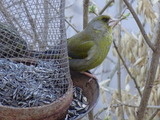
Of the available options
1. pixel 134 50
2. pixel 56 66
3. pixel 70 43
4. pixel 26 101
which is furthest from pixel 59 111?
pixel 134 50

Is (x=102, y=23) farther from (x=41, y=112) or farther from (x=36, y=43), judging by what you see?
(x=41, y=112)

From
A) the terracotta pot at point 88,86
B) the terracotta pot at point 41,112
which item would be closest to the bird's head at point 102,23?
the terracotta pot at point 88,86

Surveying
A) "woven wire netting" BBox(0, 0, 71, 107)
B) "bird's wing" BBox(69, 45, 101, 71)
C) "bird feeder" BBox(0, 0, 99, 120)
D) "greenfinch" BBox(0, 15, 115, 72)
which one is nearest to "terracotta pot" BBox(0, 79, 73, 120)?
"bird feeder" BBox(0, 0, 99, 120)

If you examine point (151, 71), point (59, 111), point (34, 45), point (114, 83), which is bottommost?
point (114, 83)

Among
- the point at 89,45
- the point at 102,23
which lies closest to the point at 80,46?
the point at 89,45

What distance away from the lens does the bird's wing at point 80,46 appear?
197 centimetres

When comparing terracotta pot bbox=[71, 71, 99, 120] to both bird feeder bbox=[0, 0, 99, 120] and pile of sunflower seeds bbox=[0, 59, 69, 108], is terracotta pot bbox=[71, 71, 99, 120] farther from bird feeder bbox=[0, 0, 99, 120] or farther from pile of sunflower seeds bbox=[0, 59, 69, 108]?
pile of sunflower seeds bbox=[0, 59, 69, 108]

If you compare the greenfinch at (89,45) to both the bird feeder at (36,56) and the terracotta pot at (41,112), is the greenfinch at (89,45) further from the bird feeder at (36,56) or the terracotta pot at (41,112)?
the terracotta pot at (41,112)

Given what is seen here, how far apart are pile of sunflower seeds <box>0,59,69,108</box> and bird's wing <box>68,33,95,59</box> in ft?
1.30

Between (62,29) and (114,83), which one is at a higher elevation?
(62,29)

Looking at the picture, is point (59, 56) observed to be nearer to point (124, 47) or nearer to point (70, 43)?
point (70, 43)

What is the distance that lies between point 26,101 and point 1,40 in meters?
0.33

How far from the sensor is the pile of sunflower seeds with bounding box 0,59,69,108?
1366mm

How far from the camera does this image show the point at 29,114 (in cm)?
124
